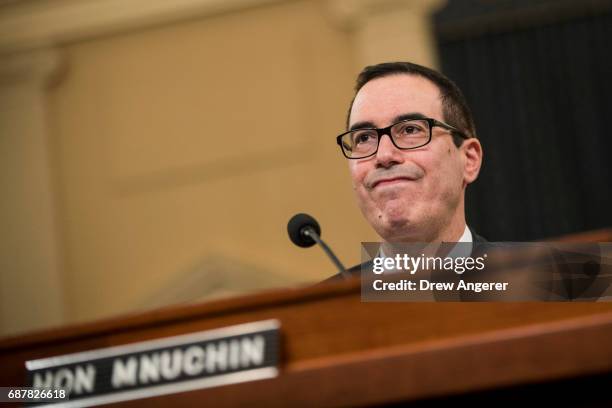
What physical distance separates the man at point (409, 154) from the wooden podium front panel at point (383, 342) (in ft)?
2.57

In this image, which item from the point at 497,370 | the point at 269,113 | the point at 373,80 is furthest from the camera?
the point at 269,113

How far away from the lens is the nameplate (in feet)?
4.95

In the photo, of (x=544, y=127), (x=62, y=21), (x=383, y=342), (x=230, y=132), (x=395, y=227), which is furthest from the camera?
(x=62, y=21)

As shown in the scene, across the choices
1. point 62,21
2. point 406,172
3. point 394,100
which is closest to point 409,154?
point 406,172

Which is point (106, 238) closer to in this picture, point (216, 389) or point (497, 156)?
point (497, 156)

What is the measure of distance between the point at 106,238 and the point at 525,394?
577 centimetres

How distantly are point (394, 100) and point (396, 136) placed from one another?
0.10 meters

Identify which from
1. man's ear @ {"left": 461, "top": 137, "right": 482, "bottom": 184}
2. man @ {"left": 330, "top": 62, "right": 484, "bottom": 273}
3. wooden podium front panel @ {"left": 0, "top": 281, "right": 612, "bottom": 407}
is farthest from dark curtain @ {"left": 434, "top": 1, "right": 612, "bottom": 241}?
wooden podium front panel @ {"left": 0, "top": 281, "right": 612, "bottom": 407}

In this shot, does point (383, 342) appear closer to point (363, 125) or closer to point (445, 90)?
point (363, 125)

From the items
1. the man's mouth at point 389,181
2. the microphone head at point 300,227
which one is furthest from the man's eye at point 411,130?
the microphone head at point 300,227

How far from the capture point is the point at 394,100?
2377 mm

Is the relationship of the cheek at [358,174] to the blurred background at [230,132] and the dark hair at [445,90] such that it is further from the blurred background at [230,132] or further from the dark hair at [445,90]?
the blurred background at [230,132]

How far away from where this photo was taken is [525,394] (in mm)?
1426

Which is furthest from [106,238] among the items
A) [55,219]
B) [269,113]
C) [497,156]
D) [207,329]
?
[207,329]
